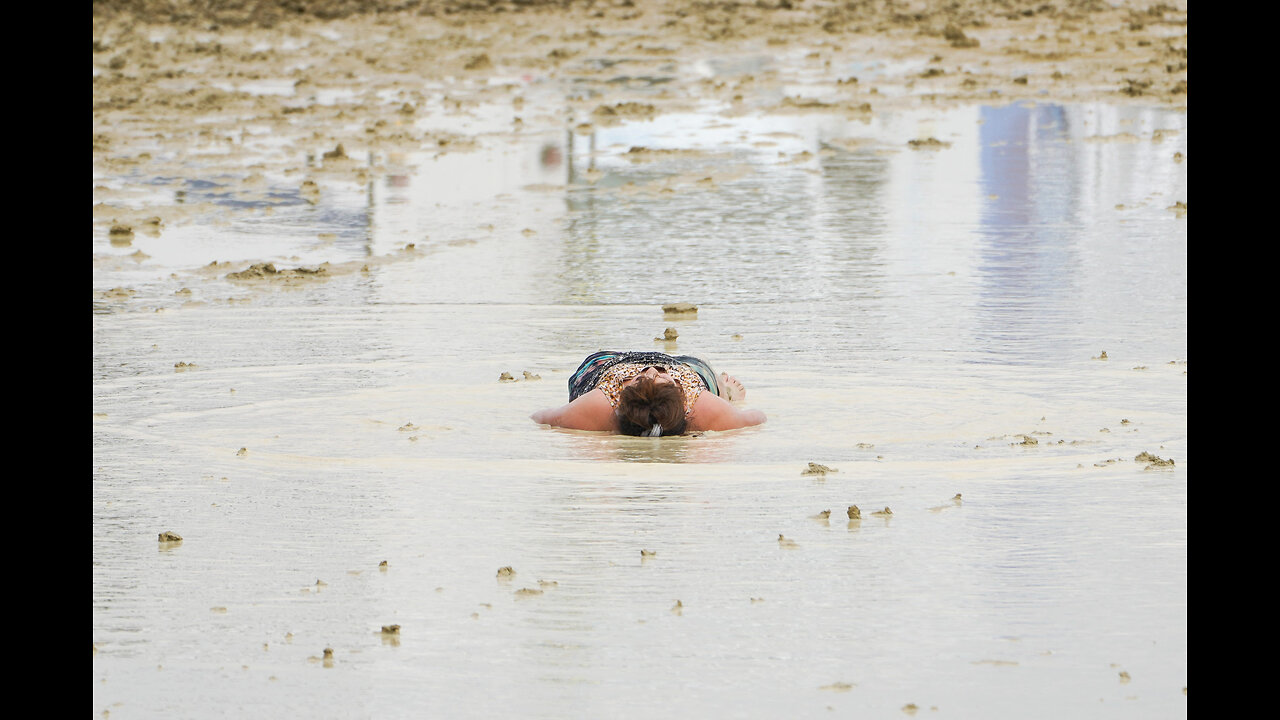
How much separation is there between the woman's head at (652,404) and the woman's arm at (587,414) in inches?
3.6

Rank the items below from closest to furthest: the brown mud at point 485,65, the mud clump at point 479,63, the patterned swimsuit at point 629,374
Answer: the patterned swimsuit at point 629,374 → the brown mud at point 485,65 → the mud clump at point 479,63

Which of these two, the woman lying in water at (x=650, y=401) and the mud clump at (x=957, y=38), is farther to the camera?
the mud clump at (x=957, y=38)

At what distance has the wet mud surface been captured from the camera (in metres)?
4.86

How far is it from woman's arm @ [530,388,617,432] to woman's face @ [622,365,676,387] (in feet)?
0.41

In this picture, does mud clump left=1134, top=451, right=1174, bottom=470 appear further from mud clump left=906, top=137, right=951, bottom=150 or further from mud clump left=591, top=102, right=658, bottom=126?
mud clump left=591, top=102, right=658, bottom=126

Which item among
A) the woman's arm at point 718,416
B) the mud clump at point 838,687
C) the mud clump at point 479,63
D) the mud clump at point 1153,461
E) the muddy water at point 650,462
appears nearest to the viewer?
the mud clump at point 838,687

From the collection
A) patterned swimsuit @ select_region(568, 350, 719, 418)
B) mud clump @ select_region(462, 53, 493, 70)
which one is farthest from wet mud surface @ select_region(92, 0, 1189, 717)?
mud clump @ select_region(462, 53, 493, 70)

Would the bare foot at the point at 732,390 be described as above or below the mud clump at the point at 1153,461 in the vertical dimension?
above

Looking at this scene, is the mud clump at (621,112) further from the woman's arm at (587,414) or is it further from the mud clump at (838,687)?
the mud clump at (838,687)

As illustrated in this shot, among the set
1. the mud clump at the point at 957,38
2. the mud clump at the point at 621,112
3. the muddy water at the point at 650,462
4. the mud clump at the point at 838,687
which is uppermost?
the mud clump at the point at 957,38

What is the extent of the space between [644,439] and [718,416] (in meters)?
0.31

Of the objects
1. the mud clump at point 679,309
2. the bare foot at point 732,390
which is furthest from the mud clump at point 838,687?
the mud clump at point 679,309

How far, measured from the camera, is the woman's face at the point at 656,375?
7555mm

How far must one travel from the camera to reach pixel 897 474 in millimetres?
6762
